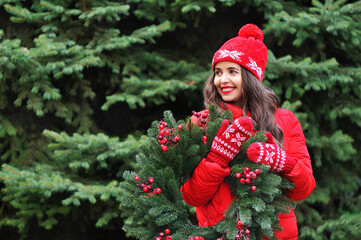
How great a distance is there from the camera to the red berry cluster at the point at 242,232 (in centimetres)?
191

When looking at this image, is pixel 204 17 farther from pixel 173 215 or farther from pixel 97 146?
pixel 173 215

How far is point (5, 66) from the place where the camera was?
3.50 m

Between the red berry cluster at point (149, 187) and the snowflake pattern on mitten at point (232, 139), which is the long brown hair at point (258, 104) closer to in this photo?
the snowflake pattern on mitten at point (232, 139)

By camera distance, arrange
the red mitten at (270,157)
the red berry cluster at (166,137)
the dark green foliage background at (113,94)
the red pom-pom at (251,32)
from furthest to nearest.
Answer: the dark green foliage background at (113,94) < the red pom-pom at (251,32) < the red berry cluster at (166,137) < the red mitten at (270,157)

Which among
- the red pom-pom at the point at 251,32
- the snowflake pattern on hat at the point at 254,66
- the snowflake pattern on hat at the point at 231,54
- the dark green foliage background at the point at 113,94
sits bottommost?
the dark green foliage background at the point at 113,94

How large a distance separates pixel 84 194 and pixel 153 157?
66.8 inches

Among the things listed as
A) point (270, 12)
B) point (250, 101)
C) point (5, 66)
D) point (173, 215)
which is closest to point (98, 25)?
point (5, 66)

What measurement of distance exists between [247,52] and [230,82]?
24 centimetres

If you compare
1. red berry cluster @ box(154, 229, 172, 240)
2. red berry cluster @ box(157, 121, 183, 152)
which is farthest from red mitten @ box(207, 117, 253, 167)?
red berry cluster @ box(154, 229, 172, 240)

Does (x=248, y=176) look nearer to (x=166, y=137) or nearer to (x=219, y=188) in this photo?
(x=219, y=188)

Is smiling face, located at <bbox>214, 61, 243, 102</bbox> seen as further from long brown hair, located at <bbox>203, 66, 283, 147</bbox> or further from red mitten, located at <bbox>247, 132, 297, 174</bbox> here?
red mitten, located at <bbox>247, 132, 297, 174</bbox>

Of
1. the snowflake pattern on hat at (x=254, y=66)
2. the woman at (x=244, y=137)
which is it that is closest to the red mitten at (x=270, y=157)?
the woman at (x=244, y=137)

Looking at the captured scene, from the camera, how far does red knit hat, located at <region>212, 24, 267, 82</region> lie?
98.5 inches

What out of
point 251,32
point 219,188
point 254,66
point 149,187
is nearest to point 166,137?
point 149,187
